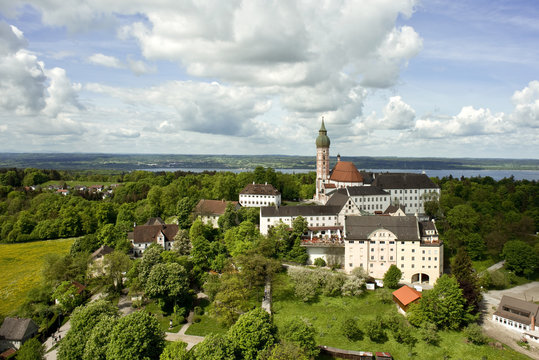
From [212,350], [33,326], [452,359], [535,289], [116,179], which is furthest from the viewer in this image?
[116,179]

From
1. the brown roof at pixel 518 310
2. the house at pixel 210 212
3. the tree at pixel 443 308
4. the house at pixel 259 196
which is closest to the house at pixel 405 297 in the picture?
the tree at pixel 443 308

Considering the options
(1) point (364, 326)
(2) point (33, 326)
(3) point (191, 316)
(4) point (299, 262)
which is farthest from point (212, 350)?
(4) point (299, 262)

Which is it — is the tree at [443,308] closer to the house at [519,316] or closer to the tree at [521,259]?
the house at [519,316]

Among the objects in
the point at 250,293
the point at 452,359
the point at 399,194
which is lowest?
the point at 452,359

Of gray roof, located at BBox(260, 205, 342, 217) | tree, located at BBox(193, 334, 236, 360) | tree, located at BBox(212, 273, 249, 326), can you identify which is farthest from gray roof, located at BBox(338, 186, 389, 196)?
tree, located at BBox(193, 334, 236, 360)

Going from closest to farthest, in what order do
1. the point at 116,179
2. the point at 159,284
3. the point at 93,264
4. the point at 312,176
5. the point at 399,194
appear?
the point at 159,284 < the point at 93,264 < the point at 399,194 < the point at 312,176 < the point at 116,179

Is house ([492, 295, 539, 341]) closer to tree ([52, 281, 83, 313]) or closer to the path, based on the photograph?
the path

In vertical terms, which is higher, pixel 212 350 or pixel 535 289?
pixel 212 350

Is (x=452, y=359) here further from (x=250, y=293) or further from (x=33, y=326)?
(x=33, y=326)

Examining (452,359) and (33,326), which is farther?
(33,326)
